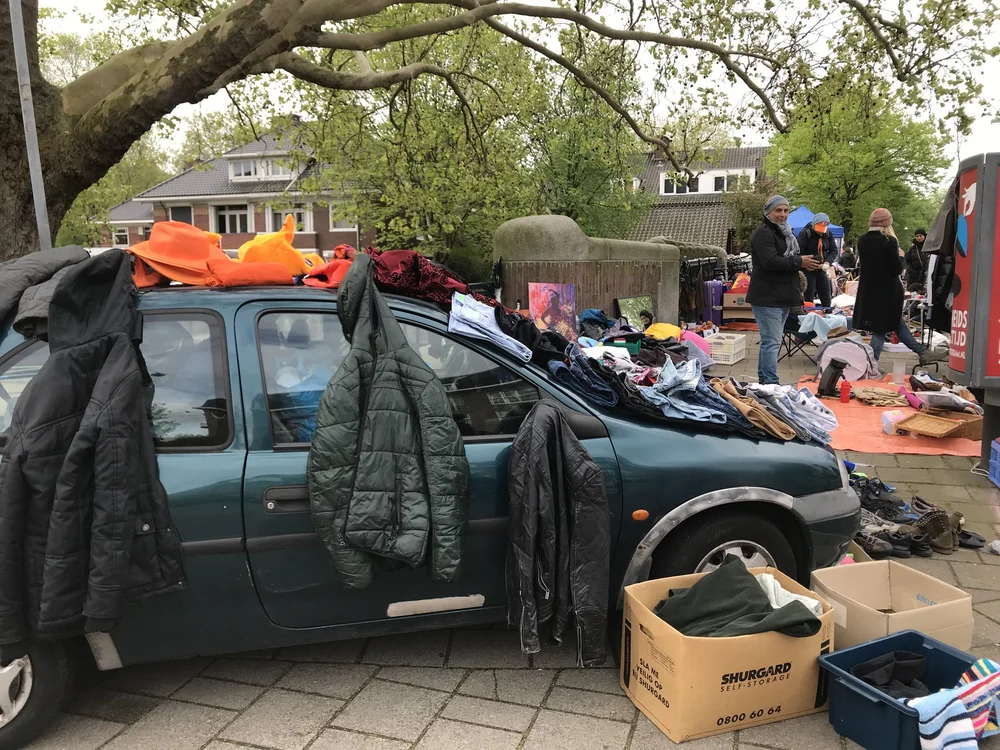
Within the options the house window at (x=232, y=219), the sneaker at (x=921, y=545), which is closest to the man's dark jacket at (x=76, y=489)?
the sneaker at (x=921, y=545)

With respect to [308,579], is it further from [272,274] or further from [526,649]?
[272,274]

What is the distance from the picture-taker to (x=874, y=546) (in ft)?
14.6

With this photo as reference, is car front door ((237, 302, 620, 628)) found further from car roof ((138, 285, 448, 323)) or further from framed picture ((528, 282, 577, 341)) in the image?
framed picture ((528, 282, 577, 341))

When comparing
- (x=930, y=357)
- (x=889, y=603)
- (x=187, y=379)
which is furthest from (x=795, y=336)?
(x=187, y=379)

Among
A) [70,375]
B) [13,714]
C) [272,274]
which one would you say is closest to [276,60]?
[272,274]

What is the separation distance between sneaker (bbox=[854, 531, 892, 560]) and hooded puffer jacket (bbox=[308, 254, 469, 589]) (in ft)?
9.39

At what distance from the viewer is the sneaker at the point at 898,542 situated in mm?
4469

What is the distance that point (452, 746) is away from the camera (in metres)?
2.75

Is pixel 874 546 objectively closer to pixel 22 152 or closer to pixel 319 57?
pixel 22 152

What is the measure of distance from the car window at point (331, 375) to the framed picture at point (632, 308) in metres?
8.53

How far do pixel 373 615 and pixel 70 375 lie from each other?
142 cm

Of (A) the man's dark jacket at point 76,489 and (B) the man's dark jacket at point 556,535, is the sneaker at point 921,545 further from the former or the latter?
(A) the man's dark jacket at point 76,489

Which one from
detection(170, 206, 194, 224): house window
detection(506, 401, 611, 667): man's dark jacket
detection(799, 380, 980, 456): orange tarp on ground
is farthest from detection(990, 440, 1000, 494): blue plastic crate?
detection(170, 206, 194, 224): house window

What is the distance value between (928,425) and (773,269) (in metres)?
2.06
